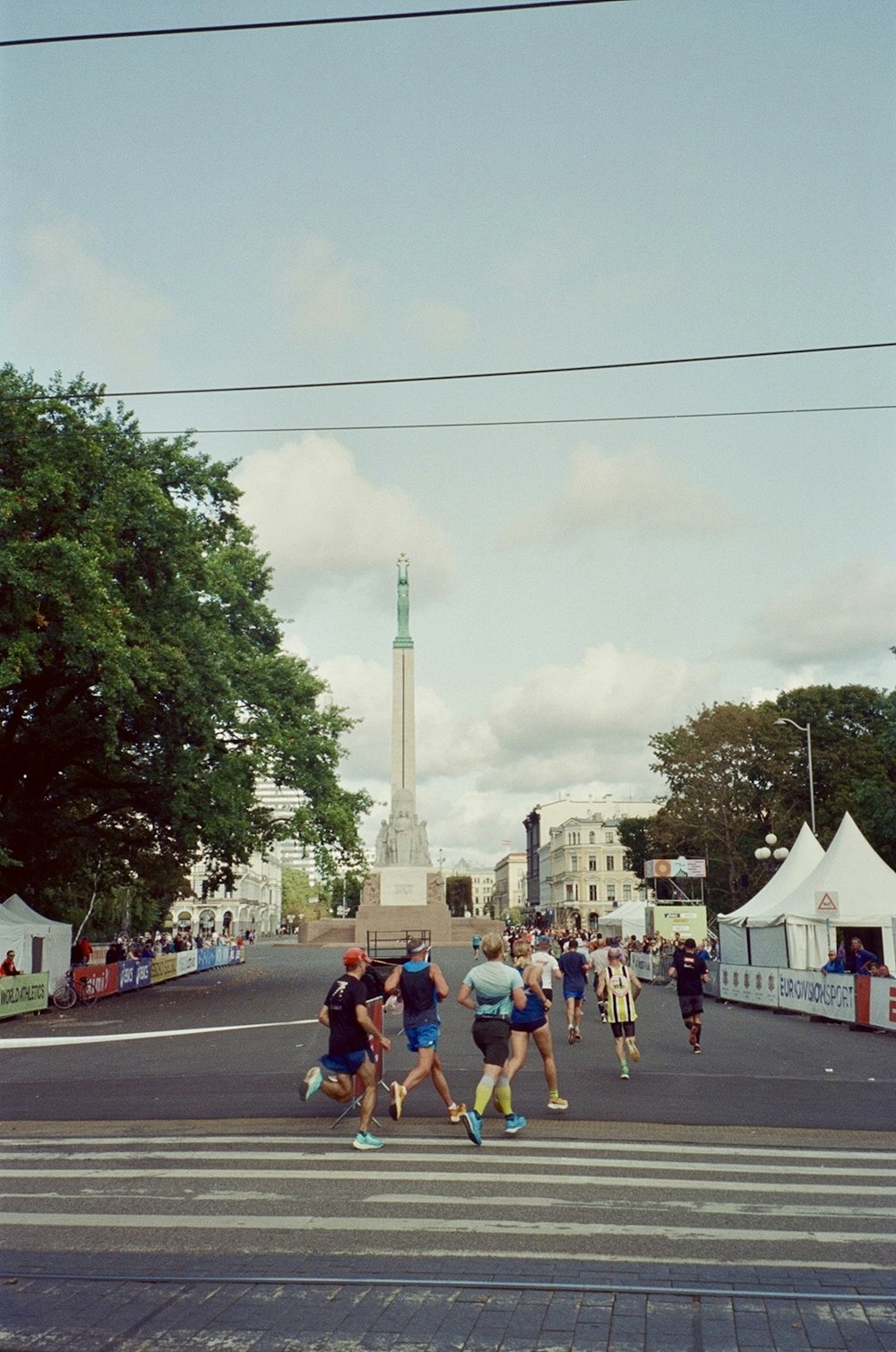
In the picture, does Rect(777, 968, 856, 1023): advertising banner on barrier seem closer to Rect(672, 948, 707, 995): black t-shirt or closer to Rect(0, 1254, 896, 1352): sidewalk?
Rect(672, 948, 707, 995): black t-shirt

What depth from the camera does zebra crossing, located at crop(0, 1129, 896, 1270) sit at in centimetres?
725

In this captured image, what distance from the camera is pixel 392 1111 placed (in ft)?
37.9

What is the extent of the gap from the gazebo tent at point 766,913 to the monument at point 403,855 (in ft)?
155

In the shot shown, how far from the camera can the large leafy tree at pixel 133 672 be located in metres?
27.9

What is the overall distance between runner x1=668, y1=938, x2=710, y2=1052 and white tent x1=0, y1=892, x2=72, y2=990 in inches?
666

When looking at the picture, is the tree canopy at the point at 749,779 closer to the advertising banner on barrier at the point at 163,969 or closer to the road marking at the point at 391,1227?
the advertising banner on barrier at the point at 163,969

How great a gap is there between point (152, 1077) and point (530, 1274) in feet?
33.6

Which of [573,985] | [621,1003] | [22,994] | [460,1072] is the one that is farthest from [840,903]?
[22,994]

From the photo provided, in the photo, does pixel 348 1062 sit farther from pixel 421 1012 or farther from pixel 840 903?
pixel 840 903

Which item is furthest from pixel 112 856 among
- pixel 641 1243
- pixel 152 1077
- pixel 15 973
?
pixel 641 1243

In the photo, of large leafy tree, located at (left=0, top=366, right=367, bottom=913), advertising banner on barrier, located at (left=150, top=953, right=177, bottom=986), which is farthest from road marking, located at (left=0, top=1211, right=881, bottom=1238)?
advertising banner on barrier, located at (left=150, top=953, right=177, bottom=986)

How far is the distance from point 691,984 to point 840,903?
12.5 m

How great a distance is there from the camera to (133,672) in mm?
29266

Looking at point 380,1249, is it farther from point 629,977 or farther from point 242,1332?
point 629,977
